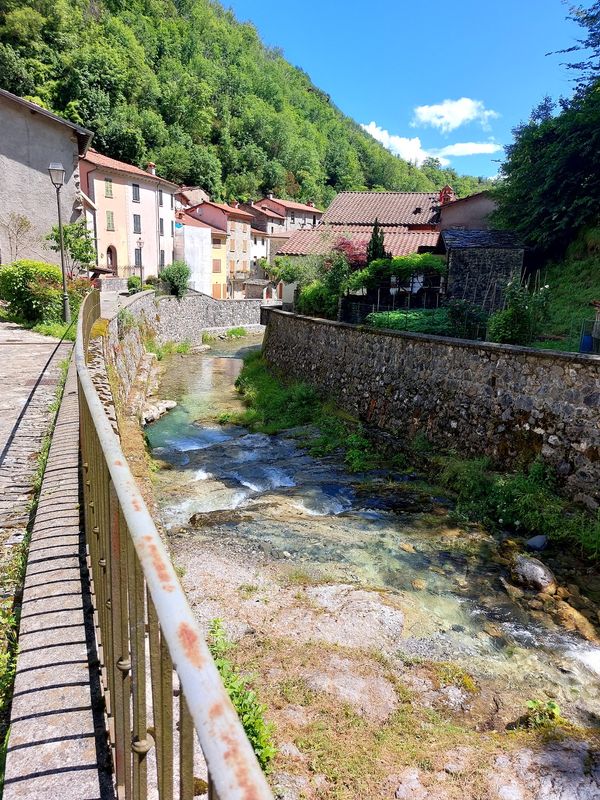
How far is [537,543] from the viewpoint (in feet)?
31.8

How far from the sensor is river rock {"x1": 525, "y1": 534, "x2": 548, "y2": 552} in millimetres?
9641

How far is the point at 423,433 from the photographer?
14445mm

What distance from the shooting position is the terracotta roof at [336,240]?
26359mm

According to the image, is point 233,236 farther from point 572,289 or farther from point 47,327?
point 572,289

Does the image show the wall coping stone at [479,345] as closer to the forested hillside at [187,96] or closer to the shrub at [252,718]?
the shrub at [252,718]

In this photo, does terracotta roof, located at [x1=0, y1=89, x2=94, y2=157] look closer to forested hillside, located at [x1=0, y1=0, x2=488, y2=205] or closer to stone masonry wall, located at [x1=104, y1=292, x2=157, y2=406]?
stone masonry wall, located at [x1=104, y1=292, x2=157, y2=406]

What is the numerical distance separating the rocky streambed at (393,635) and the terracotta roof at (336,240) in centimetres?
1696

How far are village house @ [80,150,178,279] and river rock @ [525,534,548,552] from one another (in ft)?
117

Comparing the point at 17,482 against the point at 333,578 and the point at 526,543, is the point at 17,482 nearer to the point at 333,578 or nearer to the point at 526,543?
the point at 333,578

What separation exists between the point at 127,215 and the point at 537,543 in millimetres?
41328

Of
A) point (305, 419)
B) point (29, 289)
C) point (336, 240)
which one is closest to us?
point (29, 289)

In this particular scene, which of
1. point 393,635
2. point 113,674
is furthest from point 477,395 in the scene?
point 113,674

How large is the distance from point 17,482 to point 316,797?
14.2 feet

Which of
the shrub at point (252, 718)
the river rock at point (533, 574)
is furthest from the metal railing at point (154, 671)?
the river rock at point (533, 574)
